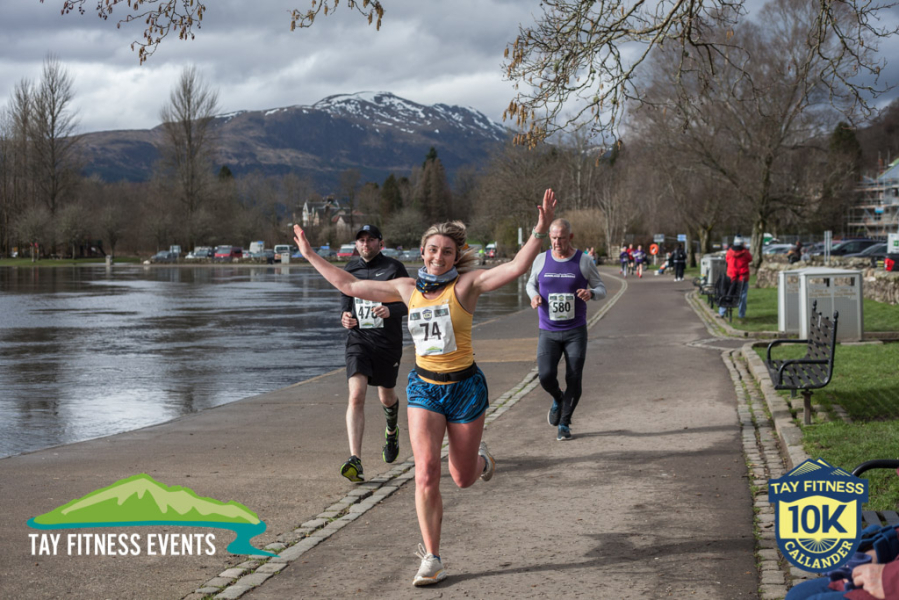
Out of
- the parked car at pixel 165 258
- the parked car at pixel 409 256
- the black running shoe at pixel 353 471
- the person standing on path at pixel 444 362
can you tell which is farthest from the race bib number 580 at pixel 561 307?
the parked car at pixel 165 258

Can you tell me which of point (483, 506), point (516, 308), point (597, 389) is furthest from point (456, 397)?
point (516, 308)

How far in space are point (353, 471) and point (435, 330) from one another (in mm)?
2320

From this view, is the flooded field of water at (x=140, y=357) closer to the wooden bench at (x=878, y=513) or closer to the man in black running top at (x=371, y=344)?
the man in black running top at (x=371, y=344)

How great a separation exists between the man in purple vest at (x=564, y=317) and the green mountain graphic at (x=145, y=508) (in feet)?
11.2

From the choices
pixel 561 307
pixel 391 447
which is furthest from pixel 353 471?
pixel 561 307

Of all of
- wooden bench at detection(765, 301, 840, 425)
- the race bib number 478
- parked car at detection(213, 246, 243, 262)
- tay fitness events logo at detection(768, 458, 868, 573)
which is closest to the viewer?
tay fitness events logo at detection(768, 458, 868, 573)

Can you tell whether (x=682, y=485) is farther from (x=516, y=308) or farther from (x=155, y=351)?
(x=516, y=308)

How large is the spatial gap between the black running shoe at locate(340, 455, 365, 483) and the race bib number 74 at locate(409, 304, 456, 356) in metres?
2.20

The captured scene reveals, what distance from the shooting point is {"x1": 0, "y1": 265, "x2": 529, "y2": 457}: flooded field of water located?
36.6ft

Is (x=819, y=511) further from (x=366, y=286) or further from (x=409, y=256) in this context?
(x=409, y=256)

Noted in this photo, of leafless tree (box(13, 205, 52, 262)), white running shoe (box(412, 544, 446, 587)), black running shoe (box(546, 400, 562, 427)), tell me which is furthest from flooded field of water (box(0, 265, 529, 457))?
leafless tree (box(13, 205, 52, 262))

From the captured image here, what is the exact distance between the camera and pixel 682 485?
6.98 metres

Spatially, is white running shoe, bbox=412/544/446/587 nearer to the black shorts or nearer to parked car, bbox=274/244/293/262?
the black shorts

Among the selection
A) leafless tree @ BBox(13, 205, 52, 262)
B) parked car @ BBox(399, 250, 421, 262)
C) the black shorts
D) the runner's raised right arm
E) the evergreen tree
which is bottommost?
the black shorts
